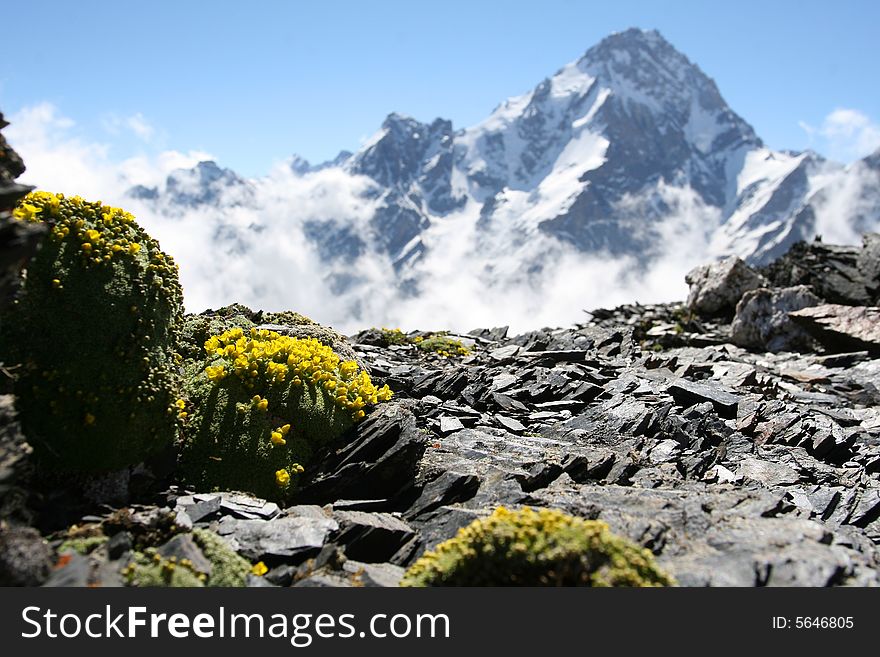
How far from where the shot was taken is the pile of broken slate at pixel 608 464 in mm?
8469

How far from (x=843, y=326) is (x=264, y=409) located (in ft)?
80.1

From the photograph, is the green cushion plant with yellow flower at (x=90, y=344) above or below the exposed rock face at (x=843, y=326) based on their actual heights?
below

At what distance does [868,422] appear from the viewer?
18719mm

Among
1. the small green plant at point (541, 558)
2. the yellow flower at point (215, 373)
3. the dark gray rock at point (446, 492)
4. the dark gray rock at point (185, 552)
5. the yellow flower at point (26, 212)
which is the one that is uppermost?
the yellow flower at point (26, 212)

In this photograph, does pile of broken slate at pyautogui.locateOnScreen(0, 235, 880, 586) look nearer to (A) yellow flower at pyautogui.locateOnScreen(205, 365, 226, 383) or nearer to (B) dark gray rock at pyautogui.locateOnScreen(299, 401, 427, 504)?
(B) dark gray rock at pyautogui.locateOnScreen(299, 401, 427, 504)

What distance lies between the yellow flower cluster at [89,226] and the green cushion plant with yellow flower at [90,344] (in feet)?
0.06

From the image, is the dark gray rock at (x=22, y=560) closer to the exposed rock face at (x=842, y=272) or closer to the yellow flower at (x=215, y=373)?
the yellow flower at (x=215, y=373)

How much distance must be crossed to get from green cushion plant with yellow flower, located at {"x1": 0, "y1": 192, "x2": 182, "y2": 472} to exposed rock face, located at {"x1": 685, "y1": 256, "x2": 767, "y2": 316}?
30.0 metres

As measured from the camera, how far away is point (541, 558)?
6.84m

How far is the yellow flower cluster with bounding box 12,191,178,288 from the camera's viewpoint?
10625mm

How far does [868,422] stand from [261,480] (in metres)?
16.8

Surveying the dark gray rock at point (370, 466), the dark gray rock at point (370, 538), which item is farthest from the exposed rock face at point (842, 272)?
the dark gray rock at point (370, 538)

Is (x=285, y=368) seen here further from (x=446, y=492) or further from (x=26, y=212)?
(x=26, y=212)
